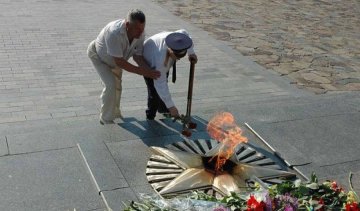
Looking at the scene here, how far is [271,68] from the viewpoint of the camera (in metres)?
8.34

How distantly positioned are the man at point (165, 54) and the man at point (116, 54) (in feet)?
0.31

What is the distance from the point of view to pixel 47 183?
12.6ft

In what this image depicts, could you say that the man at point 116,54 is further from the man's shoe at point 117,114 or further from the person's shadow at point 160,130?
the person's shadow at point 160,130

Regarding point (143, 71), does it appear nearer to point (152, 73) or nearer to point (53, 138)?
point (152, 73)

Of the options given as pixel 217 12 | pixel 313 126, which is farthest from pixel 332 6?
pixel 313 126

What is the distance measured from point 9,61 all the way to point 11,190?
443 centimetres

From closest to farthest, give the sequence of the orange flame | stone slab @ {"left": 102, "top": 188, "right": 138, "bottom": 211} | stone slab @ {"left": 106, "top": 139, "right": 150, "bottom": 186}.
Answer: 1. stone slab @ {"left": 102, "top": 188, "right": 138, "bottom": 211}
2. stone slab @ {"left": 106, "top": 139, "right": 150, "bottom": 186}
3. the orange flame

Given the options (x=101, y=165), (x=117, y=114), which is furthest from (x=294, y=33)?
(x=101, y=165)

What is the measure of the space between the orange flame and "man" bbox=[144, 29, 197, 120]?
50 cm

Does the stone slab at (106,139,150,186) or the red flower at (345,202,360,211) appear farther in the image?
the stone slab at (106,139,150,186)

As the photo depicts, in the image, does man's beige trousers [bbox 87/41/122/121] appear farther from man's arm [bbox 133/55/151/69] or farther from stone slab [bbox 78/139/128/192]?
stone slab [bbox 78/139/128/192]

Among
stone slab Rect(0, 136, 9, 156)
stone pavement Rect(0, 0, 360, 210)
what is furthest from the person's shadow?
stone slab Rect(0, 136, 9, 156)

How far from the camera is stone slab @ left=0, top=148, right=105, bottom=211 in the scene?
3.60m

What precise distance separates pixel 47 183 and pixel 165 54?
1.74 meters
